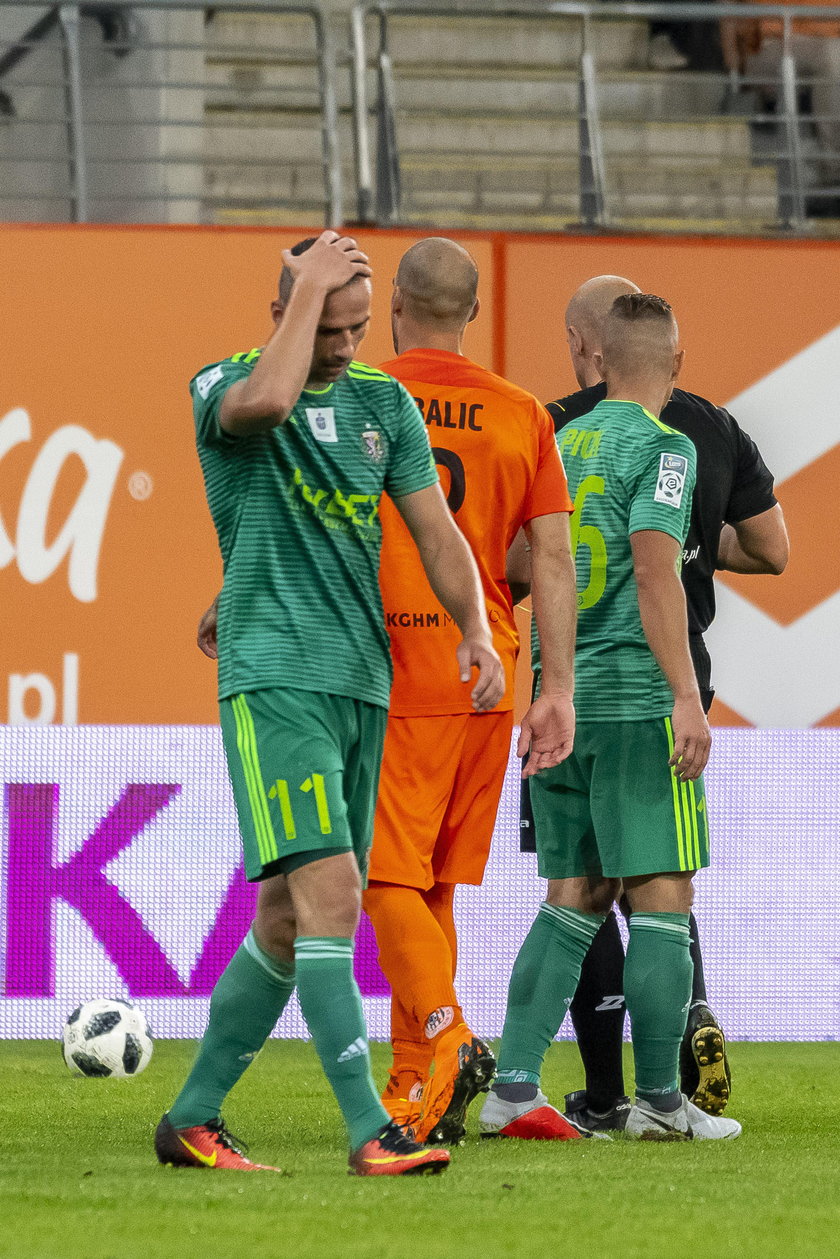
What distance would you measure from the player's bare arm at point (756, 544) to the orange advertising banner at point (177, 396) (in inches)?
219

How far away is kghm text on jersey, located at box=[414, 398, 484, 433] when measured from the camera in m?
4.02

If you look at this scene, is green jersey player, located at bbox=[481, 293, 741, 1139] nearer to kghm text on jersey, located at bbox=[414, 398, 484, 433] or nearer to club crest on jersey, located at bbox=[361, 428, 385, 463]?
kghm text on jersey, located at bbox=[414, 398, 484, 433]

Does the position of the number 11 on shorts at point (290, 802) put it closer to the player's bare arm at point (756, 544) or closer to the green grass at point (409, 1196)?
the green grass at point (409, 1196)

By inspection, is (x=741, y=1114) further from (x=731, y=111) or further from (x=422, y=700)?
(x=731, y=111)

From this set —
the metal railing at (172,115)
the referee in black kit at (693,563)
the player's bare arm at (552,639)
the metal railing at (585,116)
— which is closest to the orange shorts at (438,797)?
the player's bare arm at (552,639)

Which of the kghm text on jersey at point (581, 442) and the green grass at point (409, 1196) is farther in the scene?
the kghm text on jersey at point (581, 442)

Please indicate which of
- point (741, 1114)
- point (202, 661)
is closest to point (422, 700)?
point (741, 1114)

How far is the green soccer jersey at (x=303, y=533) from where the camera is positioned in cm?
325

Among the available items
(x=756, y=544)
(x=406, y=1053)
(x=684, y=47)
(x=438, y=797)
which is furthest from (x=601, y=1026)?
(x=684, y=47)

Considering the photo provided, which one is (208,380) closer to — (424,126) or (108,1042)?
(108,1042)

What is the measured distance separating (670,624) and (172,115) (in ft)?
30.4

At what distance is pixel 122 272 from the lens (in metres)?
10.0

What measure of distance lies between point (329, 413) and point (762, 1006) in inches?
136

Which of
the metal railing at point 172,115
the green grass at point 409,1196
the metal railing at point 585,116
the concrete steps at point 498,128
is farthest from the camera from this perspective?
the concrete steps at point 498,128
